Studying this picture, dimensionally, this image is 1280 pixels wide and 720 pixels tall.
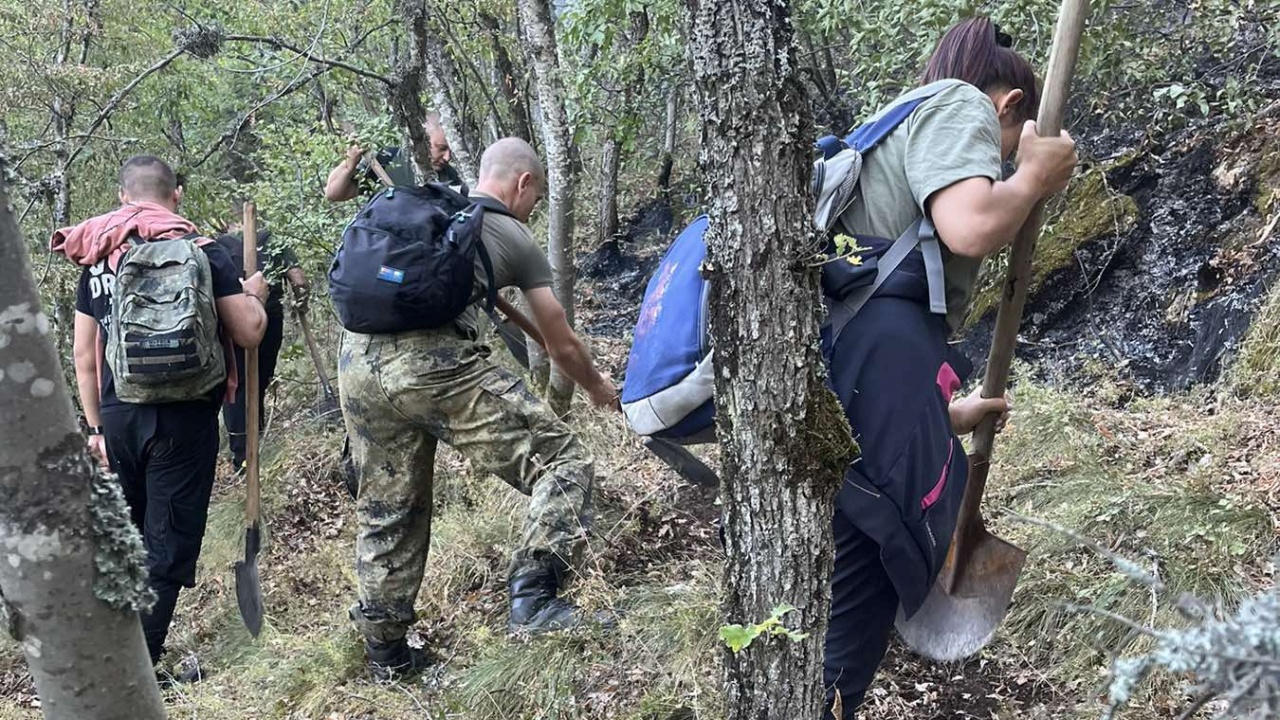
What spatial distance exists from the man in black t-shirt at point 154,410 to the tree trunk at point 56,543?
261cm

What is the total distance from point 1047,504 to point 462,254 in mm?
2707

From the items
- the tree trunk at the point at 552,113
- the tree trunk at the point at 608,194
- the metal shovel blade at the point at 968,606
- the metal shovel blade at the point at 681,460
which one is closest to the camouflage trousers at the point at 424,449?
the metal shovel blade at the point at 681,460

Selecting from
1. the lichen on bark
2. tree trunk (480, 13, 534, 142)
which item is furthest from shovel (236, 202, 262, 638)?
tree trunk (480, 13, 534, 142)

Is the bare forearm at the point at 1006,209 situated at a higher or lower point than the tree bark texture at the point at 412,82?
lower

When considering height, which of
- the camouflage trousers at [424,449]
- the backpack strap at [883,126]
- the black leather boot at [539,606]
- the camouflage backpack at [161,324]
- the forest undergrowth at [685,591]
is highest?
the backpack strap at [883,126]

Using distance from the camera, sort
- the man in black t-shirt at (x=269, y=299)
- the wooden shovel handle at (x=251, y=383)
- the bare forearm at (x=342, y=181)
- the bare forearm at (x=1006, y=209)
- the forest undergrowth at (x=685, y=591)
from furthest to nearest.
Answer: the man in black t-shirt at (x=269, y=299) < the bare forearm at (x=342, y=181) < the wooden shovel handle at (x=251, y=383) < the forest undergrowth at (x=685, y=591) < the bare forearm at (x=1006, y=209)

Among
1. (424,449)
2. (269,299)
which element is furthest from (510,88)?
(424,449)

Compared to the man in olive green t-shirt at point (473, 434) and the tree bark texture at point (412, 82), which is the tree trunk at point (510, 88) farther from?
the man in olive green t-shirt at point (473, 434)

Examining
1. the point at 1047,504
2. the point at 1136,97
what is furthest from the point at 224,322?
the point at 1136,97

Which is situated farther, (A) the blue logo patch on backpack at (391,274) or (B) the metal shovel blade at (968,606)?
(A) the blue logo patch on backpack at (391,274)

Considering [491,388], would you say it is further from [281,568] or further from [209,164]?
[209,164]

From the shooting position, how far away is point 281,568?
17.7 ft

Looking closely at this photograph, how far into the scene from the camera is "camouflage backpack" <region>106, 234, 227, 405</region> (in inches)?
150

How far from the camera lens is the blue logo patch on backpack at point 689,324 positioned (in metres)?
2.24
